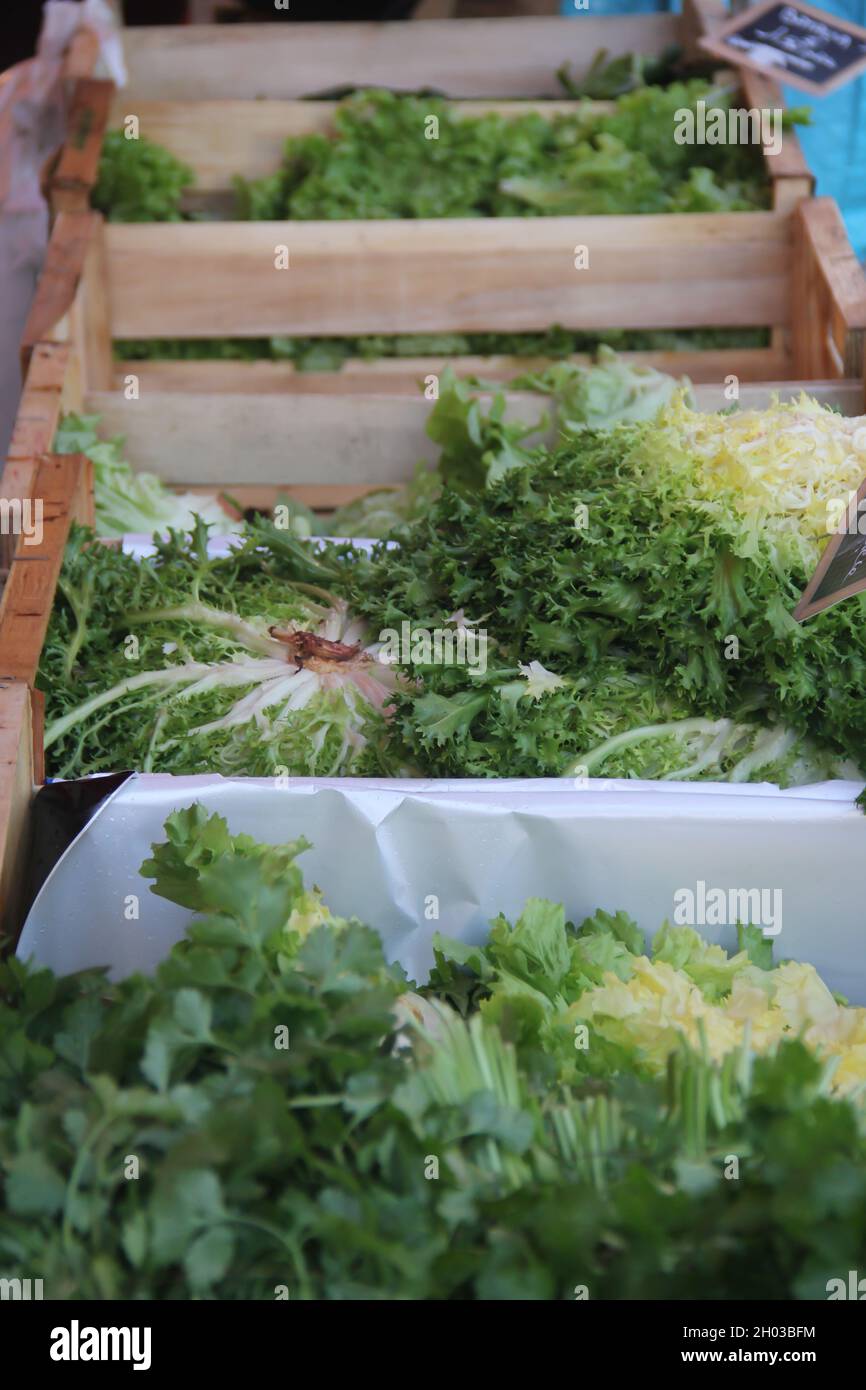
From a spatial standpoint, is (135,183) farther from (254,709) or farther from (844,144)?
(844,144)

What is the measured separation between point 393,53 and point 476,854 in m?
4.33

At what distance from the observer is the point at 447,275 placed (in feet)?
13.6

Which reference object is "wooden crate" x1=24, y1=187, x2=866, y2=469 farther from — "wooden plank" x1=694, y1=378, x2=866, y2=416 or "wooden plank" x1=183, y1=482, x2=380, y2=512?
"wooden plank" x1=694, y1=378, x2=866, y2=416

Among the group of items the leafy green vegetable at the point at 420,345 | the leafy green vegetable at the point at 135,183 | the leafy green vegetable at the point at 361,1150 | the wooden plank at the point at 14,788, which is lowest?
the leafy green vegetable at the point at 361,1150

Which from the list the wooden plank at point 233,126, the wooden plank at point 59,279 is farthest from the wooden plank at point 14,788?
the wooden plank at point 233,126

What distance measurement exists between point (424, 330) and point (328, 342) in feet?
1.10

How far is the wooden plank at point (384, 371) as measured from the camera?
426 cm

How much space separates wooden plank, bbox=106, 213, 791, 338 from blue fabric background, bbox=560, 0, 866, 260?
1262mm

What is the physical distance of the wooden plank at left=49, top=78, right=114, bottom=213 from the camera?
13.2ft

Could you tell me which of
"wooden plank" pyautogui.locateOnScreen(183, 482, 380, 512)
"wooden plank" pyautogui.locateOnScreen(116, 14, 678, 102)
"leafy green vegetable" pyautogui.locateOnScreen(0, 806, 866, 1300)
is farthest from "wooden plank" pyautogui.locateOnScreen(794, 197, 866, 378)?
"leafy green vegetable" pyautogui.locateOnScreen(0, 806, 866, 1300)

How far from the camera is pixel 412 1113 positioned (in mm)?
1449

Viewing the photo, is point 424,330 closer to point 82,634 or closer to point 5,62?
point 82,634

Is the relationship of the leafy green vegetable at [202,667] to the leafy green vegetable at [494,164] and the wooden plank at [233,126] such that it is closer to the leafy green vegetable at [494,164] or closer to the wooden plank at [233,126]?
the leafy green vegetable at [494,164]

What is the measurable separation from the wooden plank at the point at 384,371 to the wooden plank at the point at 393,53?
1.74 m
